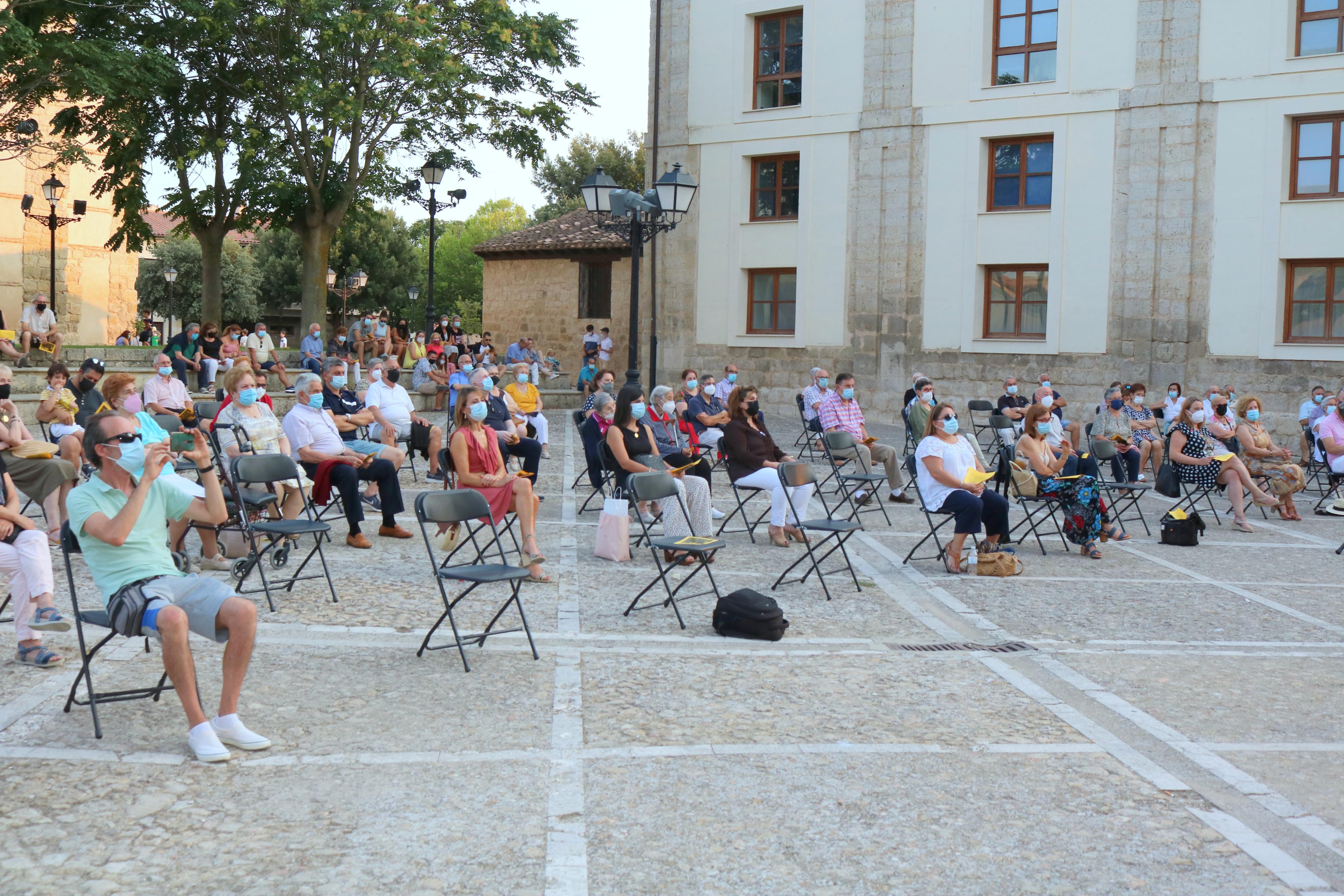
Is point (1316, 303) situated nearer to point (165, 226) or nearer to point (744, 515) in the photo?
point (744, 515)

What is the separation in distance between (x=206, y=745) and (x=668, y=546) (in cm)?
354

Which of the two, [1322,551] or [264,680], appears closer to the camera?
[264,680]

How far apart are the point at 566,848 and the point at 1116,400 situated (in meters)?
13.3

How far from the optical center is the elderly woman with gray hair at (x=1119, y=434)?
1574 centimetres

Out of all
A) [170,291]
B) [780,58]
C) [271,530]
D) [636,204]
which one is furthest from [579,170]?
[271,530]

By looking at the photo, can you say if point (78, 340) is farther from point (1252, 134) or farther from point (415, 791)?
point (415, 791)

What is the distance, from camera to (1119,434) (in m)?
15.8

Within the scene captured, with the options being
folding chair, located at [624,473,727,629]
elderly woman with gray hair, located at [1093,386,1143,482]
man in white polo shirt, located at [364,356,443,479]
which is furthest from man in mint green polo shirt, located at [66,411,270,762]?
elderly woman with gray hair, located at [1093,386,1143,482]

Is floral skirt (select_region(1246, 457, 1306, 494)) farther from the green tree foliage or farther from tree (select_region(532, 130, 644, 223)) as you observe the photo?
the green tree foliage

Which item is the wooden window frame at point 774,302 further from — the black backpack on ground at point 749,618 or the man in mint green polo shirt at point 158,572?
the man in mint green polo shirt at point 158,572

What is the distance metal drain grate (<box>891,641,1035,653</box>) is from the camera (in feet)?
24.6

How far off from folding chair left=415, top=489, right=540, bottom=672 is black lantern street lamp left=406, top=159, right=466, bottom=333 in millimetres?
18196

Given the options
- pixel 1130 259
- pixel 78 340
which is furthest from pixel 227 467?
pixel 78 340

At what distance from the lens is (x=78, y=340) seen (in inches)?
1476
